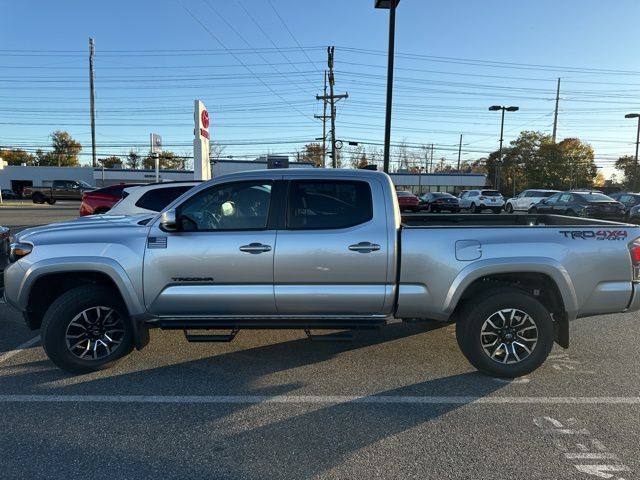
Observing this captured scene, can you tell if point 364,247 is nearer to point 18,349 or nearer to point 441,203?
point 18,349

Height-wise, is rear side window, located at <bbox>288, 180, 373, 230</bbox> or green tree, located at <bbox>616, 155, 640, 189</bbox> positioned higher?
green tree, located at <bbox>616, 155, 640, 189</bbox>

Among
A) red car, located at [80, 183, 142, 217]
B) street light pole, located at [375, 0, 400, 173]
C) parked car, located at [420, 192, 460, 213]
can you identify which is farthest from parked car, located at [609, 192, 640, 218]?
red car, located at [80, 183, 142, 217]

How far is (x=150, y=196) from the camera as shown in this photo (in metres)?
7.97

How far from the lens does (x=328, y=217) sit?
415cm

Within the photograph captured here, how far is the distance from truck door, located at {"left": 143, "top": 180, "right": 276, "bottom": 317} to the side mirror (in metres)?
0.04

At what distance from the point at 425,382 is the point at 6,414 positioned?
344 centimetres

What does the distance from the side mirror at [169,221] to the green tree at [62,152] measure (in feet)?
342

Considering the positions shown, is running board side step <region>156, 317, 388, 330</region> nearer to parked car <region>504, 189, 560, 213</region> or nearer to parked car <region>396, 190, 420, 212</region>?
parked car <region>504, 189, 560, 213</region>

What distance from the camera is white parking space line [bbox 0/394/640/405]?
3.71 metres

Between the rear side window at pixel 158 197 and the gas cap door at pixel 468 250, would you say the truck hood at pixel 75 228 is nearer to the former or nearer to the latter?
the gas cap door at pixel 468 250

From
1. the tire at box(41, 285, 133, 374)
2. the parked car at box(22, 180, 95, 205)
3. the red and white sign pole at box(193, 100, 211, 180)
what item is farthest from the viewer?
the parked car at box(22, 180, 95, 205)

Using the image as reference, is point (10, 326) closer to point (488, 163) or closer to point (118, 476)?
point (118, 476)

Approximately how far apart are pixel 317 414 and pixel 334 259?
4.25ft

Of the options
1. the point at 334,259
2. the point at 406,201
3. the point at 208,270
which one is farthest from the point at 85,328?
the point at 406,201
